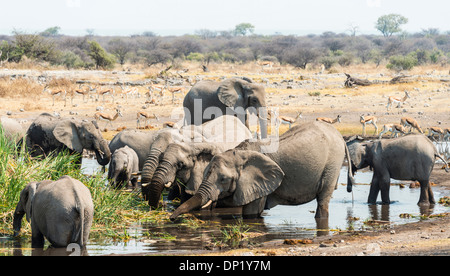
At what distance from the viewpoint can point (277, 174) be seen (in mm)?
9133

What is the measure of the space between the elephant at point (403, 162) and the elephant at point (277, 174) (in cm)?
193

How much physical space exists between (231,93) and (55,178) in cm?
714

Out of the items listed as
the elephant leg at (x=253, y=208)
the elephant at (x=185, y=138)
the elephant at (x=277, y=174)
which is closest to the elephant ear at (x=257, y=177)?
the elephant at (x=277, y=174)

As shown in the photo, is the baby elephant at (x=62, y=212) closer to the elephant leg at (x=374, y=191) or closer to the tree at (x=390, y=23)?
the elephant leg at (x=374, y=191)

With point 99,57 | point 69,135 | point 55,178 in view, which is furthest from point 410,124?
point 99,57

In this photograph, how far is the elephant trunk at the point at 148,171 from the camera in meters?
9.86

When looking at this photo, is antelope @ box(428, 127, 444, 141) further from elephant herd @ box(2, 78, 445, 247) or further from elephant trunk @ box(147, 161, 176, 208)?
elephant trunk @ box(147, 161, 176, 208)

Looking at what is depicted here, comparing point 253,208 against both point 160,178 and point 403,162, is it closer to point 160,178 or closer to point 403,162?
point 160,178

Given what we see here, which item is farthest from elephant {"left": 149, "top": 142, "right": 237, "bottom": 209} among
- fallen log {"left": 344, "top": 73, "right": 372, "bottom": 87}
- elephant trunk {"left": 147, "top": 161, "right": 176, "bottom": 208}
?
fallen log {"left": 344, "top": 73, "right": 372, "bottom": 87}

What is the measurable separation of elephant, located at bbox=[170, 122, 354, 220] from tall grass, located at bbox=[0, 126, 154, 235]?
1.00 m

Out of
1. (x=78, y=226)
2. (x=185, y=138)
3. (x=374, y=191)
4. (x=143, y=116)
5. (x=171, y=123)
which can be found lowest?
(x=374, y=191)

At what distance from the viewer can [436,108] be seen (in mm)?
23484

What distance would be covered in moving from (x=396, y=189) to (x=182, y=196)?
17.9 ft
